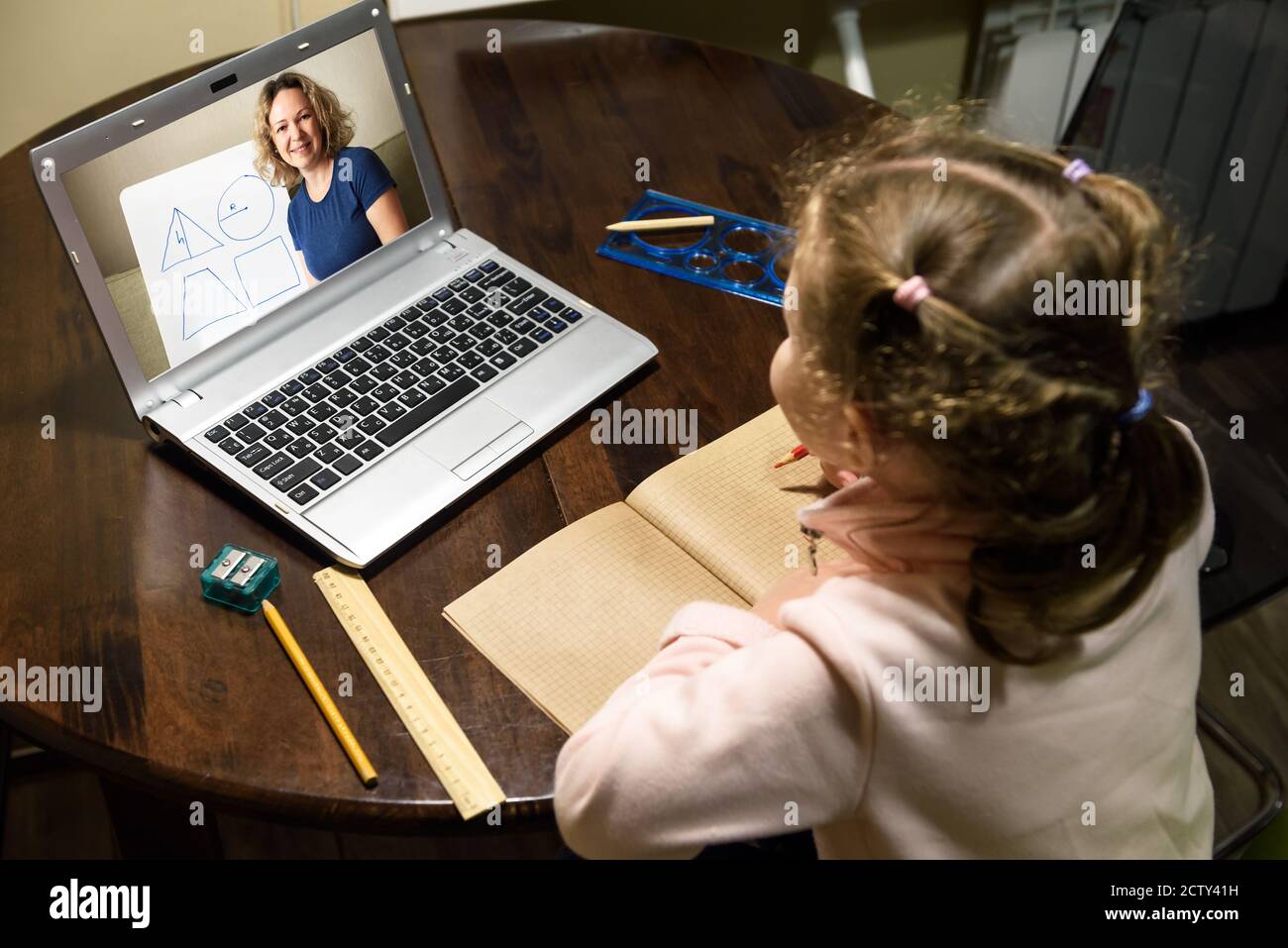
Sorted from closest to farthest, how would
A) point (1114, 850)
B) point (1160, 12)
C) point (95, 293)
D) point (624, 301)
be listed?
1. point (1114, 850)
2. point (95, 293)
3. point (624, 301)
4. point (1160, 12)

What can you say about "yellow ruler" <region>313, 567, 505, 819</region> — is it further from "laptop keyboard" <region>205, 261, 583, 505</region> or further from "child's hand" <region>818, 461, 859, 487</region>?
"child's hand" <region>818, 461, 859, 487</region>

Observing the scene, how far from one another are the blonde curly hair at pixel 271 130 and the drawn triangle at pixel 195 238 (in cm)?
7

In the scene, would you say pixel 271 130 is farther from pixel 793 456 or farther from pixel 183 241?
pixel 793 456

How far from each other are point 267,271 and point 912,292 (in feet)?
2.04

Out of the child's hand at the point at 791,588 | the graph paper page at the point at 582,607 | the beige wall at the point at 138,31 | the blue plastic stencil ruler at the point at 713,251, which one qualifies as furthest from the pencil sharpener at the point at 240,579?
the beige wall at the point at 138,31

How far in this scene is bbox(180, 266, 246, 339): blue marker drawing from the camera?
965 millimetres

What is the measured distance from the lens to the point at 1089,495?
650 mm

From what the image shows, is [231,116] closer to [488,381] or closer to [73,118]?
[488,381]

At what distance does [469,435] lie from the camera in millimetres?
972

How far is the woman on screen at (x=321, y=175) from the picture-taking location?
0.98 meters

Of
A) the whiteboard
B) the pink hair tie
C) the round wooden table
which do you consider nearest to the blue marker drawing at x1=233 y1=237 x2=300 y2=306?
the whiteboard

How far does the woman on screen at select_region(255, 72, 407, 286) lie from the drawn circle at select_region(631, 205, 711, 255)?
26 centimetres

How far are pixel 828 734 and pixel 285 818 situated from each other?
1.21 feet
